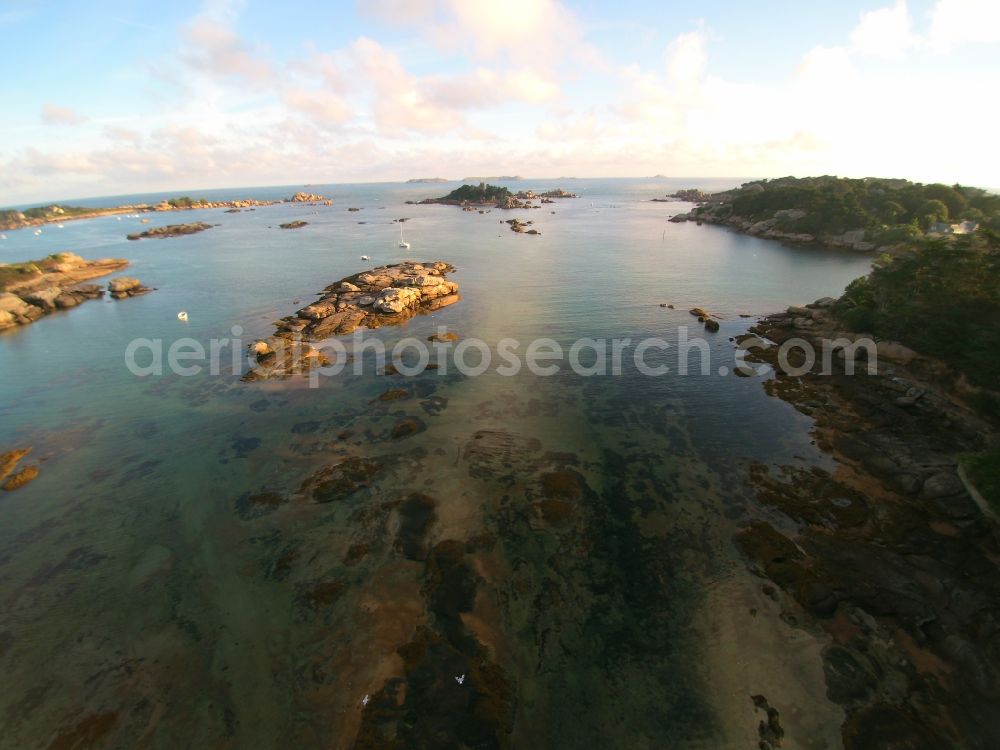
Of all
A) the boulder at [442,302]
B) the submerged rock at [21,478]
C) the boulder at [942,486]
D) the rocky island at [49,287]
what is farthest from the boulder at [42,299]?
the boulder at [942,486]

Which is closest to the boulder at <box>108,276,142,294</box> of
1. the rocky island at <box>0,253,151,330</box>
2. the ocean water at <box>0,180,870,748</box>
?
the rocky island at <box>0,253,151,330</box>

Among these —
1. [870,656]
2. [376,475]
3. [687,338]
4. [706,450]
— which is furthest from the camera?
[687,338]

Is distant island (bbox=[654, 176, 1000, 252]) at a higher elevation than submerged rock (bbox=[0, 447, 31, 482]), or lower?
higher

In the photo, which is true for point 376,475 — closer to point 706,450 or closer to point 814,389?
point 706,450

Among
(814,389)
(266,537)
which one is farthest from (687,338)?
(266,537)

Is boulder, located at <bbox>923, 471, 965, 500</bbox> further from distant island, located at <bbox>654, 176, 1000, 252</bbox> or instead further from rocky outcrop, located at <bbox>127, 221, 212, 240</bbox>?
rocky outcrop, located at <bbox>127, 221, 212, 240</bbox>

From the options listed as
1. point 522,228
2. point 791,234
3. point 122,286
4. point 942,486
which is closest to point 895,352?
point 942,486
